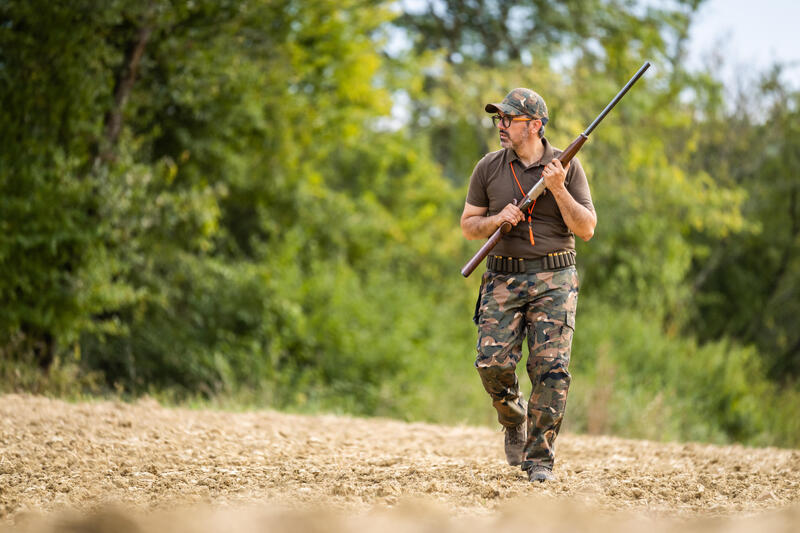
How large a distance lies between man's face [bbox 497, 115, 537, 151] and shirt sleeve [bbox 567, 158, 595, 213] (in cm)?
33

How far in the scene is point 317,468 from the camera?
213 inches

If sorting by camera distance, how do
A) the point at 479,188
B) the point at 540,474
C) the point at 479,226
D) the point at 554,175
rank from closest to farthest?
1. the point at 554,175
2. the point at 540,474
3. the point at 479,226
4. the point at 479,188

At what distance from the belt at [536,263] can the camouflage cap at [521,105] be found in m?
0.86

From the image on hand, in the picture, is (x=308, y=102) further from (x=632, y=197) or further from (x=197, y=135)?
(x=632, y=197)

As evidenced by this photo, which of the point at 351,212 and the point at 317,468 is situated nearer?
the point at 317,468

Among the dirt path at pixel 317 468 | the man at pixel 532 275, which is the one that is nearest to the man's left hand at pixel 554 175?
the man at pixel 532 275

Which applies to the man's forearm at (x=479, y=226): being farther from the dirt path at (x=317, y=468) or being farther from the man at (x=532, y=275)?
the dirt path at (x=317, y=468)

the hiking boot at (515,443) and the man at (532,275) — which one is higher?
the man at (532,275)

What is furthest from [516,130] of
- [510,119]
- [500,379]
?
[500,379]

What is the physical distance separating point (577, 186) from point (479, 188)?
1.99 ft

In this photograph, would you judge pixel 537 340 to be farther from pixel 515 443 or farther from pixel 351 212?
pixel 351 212

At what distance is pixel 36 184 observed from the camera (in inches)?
382

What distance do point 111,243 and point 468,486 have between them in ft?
23.5

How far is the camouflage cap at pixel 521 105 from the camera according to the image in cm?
502
